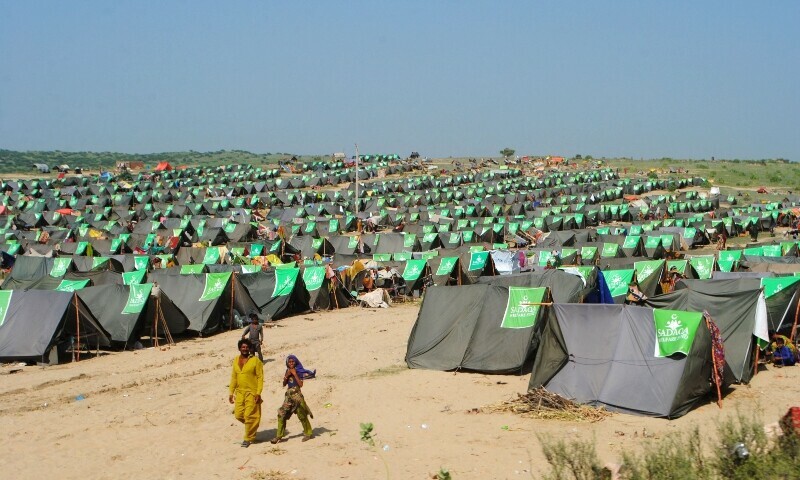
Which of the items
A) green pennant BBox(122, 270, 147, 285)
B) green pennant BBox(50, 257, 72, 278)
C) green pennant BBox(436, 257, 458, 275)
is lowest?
green pennant BBox(50, 257, 72, 278)

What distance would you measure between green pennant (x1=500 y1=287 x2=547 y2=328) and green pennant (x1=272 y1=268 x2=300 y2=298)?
10.2 meters

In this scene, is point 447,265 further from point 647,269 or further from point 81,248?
point 81,248

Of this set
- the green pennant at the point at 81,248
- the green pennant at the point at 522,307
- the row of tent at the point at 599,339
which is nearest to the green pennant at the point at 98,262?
the green pennant at the point at 81,248

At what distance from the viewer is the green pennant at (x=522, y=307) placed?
15680 millimetres

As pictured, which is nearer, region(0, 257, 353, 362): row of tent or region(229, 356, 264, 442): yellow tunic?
region(229, 356, 264, 442): yellow tunic

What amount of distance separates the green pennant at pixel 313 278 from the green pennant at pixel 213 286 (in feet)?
11.3

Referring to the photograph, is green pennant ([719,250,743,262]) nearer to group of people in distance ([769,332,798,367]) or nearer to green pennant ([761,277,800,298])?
green pennant ([761,277,800,298])

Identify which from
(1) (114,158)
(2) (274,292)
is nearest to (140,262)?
(2) (274,292)

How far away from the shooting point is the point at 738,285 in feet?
56.6

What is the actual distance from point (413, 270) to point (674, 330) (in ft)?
51.7

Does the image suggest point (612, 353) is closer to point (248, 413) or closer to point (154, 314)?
point (248, 413)

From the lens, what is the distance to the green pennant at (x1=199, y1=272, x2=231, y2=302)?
74.2ft

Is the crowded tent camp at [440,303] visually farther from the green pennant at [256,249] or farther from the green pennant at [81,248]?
the green pennant at [81,248]

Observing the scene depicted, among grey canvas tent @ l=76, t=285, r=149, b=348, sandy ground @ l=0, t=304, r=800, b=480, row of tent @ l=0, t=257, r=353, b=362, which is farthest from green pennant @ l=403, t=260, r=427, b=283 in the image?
grey canvas tent @ l=76, t=285, r=149, b=348
